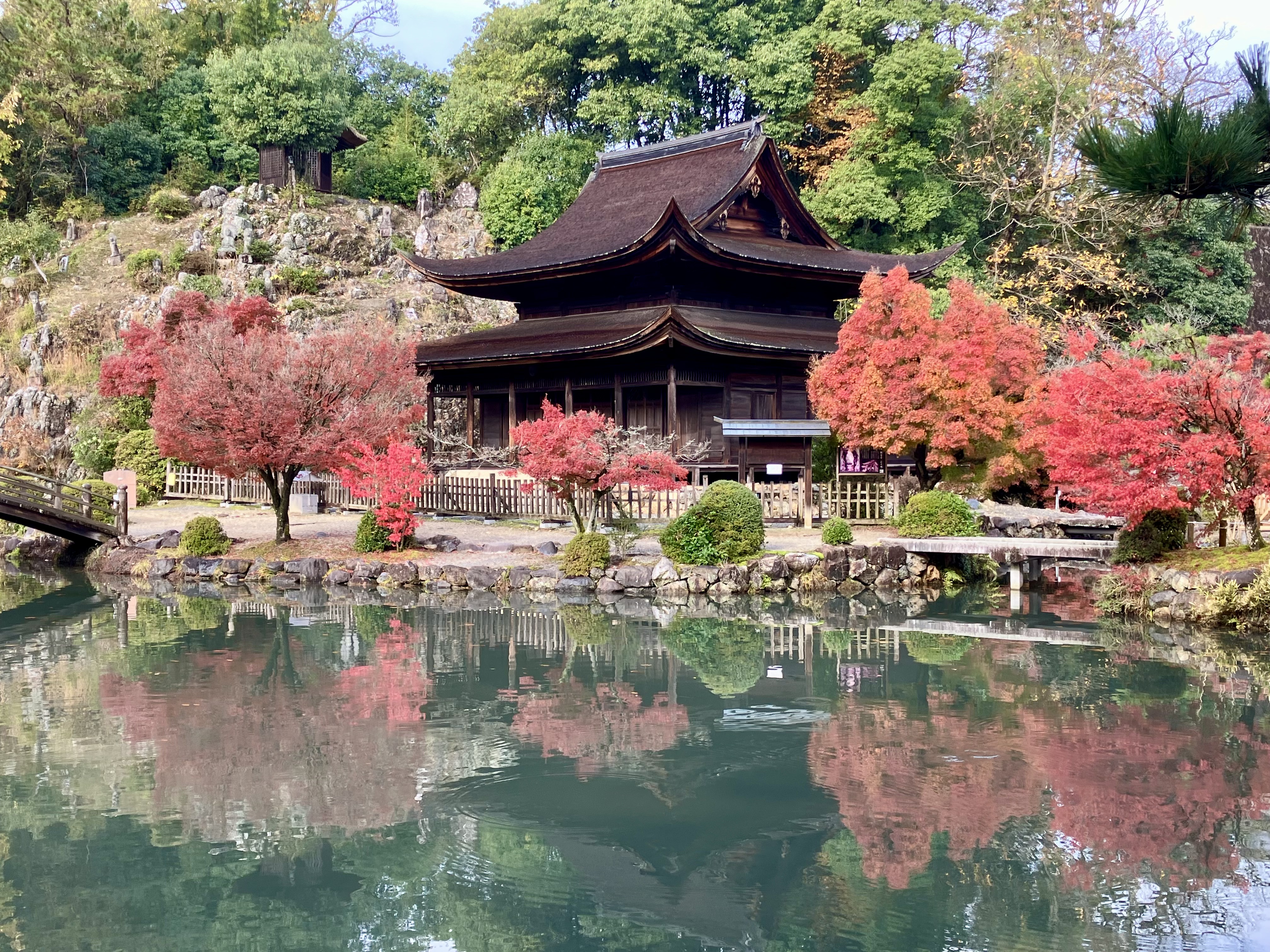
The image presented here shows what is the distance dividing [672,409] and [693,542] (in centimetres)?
812

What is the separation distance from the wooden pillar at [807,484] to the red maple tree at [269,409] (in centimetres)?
918

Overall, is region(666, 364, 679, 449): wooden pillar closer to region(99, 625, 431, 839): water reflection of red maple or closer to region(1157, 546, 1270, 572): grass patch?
region(1157, 546, 1270, 572): grass patch

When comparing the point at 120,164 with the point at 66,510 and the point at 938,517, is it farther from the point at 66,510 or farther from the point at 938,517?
the point at 938,517

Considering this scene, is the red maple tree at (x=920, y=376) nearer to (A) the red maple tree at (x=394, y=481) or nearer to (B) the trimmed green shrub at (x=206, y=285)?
(A) the red maple tree at (x=394, y=481)

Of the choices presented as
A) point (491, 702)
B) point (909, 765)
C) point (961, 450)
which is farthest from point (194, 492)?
point (909, 765)

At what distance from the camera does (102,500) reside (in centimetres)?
2838

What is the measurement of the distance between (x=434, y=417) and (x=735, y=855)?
30468 millimetres

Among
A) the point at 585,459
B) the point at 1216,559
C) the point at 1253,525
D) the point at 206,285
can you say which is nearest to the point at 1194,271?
the point at 1253,525

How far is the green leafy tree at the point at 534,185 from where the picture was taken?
52.6 meters

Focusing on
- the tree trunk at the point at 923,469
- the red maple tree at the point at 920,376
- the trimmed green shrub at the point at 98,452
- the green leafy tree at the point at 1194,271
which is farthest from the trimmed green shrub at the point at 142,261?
the green leafy tree at the point at 1194,271

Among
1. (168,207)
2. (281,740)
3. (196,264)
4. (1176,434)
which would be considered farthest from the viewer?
(168,207)

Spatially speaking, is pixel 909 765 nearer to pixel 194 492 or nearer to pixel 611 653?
pixel 611 653

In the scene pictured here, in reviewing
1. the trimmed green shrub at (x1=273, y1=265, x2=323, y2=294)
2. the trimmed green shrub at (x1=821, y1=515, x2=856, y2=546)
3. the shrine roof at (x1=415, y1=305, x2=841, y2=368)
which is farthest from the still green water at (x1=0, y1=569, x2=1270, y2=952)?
the trimmed green shrub at (x1=273, y1=265, x2=323, y2=294)

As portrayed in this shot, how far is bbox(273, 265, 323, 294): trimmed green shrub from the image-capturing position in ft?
162
